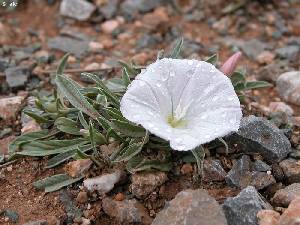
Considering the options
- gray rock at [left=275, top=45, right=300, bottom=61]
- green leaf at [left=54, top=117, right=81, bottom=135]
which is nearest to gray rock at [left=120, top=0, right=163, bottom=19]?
gray rock at [left=275, top=45, right=300, bottom=61]

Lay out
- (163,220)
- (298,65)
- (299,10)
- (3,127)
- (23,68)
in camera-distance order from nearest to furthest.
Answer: (163,220) < (3,127) < (23,68) < (298,65) < (299,10)

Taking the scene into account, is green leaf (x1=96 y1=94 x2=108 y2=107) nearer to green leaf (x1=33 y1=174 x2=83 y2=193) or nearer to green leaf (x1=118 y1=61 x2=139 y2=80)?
green leaf (x1=118 y1=61 x2=139 y2=80)

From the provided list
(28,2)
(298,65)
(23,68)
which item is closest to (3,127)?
(23,68)

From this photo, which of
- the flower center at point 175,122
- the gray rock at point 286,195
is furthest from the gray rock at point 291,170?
the flower center at point 175,122

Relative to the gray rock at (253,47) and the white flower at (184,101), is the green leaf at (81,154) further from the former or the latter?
the gray rock at (253,47)

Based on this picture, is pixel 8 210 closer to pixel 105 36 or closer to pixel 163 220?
pixel 163 220

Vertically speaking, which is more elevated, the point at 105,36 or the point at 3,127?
the point at 3,127

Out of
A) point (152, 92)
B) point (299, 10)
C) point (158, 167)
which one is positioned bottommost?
point (299, 10)
